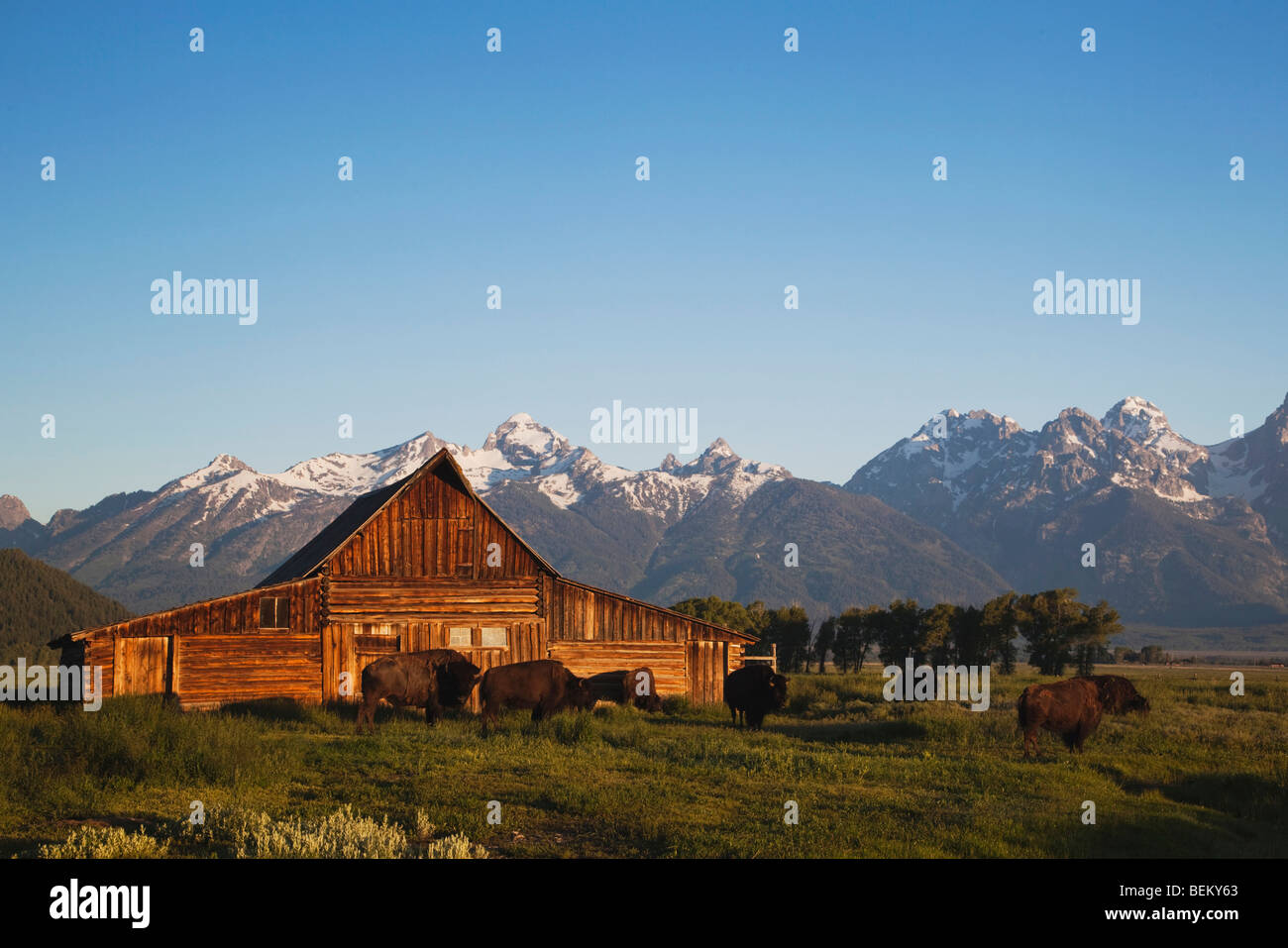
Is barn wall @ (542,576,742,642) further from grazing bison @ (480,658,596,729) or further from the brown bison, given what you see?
the brown bison

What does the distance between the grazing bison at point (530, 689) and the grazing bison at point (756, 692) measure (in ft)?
16.6

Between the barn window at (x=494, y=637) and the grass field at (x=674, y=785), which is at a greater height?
the barn window at (x=494, y=637)

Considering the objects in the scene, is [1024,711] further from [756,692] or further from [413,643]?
[413,643]

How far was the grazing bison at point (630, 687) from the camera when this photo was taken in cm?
3588

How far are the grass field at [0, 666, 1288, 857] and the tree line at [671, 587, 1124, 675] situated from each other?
39.4 m

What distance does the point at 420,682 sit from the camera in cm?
2958

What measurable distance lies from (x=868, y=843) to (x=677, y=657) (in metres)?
24.7

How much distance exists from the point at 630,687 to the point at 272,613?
40.1 feet

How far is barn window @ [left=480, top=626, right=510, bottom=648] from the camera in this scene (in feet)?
120

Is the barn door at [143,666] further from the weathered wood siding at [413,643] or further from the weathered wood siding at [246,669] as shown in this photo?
the weathered wood siding at [413,643]

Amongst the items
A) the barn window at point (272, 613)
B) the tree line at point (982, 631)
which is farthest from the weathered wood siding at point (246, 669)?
the tree line at point (982, 631)

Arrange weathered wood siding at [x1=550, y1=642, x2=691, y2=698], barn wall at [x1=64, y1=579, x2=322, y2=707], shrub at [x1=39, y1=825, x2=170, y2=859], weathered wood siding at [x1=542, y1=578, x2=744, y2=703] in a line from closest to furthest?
Answer: shrub at [x1=39, y1=825, x2=170, y2=859], barn wall at [x1=64, y1=579, x2=322, y2=707], weathered wood siding at [x1=550, y1=642, x2=691, y2=698], weathered wood siding at [x1=542, y1=578, x2=744, y2=703]

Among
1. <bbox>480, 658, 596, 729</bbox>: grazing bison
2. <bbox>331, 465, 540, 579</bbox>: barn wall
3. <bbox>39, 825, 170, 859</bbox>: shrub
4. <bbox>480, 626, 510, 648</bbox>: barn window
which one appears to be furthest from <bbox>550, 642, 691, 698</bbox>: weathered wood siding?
<bbox>39, 825, 170, 859</bbox>: shrub
